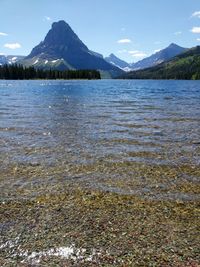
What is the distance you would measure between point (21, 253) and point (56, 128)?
23299 mm

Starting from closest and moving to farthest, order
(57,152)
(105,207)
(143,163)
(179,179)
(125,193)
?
(105,207)
(125,193)
(179,179)
(143,163)
(57,152)

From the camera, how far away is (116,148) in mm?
22250

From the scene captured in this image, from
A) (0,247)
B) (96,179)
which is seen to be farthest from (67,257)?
(96,179)

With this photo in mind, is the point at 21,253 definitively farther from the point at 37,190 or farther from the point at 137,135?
the point at 137,135

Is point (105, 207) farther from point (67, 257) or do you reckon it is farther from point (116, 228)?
point (67, 257)

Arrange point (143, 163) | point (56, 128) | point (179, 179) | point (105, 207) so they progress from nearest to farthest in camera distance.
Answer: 1. point (105, 207)
2. point (179, 179)
3. point (143, 163)
4. point (56, 128)

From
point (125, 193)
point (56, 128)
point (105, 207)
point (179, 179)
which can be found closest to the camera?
point (105, 207)

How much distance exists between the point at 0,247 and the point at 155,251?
422cm

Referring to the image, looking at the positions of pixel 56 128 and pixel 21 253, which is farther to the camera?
pixel 56 128

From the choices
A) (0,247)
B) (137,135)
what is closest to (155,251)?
(0,247)

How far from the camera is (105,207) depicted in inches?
480

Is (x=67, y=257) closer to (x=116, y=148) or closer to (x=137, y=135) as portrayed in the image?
(x=116, y=148)

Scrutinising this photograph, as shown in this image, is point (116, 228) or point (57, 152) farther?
point (57, 152)

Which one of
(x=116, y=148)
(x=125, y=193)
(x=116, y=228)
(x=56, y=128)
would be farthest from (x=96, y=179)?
(x=56, y=128)
